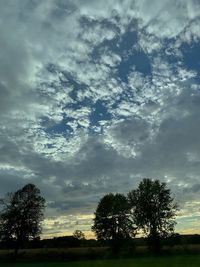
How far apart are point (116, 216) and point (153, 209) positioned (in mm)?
15773

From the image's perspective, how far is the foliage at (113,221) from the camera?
10106cm

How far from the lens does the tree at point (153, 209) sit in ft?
293

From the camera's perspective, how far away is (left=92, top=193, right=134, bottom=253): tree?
330 feet

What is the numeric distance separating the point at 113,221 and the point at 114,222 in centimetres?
39

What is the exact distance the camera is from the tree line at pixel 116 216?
295 feet

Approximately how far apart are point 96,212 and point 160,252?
2353 cm

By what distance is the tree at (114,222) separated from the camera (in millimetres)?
100500

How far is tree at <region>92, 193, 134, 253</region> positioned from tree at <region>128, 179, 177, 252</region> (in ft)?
29.9

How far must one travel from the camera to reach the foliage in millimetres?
101062

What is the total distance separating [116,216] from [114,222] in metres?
1.48

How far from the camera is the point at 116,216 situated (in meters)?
103

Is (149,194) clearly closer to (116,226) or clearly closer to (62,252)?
(116,226)

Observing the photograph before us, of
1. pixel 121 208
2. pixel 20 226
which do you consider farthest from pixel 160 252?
pixel 20 226

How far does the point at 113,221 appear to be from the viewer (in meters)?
103
